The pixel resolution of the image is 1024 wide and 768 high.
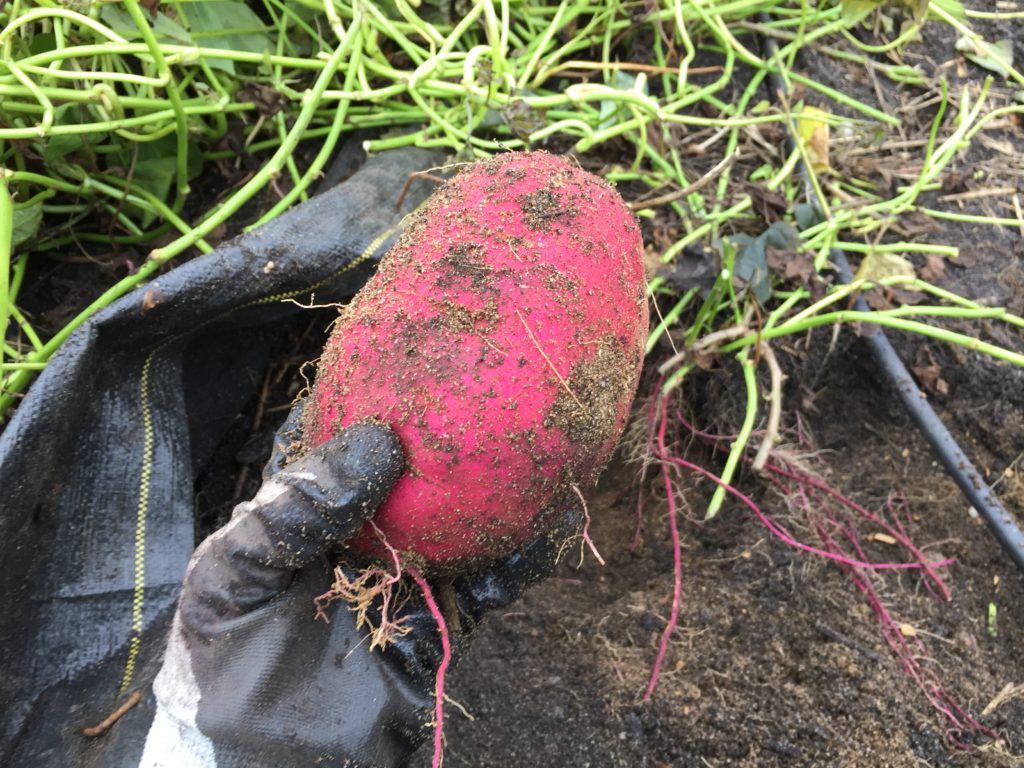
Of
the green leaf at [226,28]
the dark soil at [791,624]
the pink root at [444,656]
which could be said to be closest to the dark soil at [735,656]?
the dark soil at [791,624]

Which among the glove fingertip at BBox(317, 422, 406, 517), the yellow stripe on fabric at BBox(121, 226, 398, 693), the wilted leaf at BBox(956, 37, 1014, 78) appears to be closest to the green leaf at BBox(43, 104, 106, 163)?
the yellow stripe on fabric at BBox(121, 226, 398, 693)

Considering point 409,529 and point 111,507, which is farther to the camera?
point 111,507

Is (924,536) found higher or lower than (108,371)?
lower

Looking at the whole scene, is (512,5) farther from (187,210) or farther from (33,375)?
(33,375)

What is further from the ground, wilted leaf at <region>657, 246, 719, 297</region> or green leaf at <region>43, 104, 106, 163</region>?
green leaf at <region>43, 104, 106, 163</region>

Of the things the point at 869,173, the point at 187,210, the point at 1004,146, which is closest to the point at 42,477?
the point at 187,210

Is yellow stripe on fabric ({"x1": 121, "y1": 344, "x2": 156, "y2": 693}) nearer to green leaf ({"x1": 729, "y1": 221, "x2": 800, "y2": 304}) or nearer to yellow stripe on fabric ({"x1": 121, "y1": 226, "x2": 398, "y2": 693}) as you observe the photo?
yellow stripe on fabric ({"x1": 121, "y1": 226, "x2": 398, "y2": 693})

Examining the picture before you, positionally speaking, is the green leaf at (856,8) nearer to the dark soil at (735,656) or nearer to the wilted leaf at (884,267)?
the wilted leaf at (884,267)
